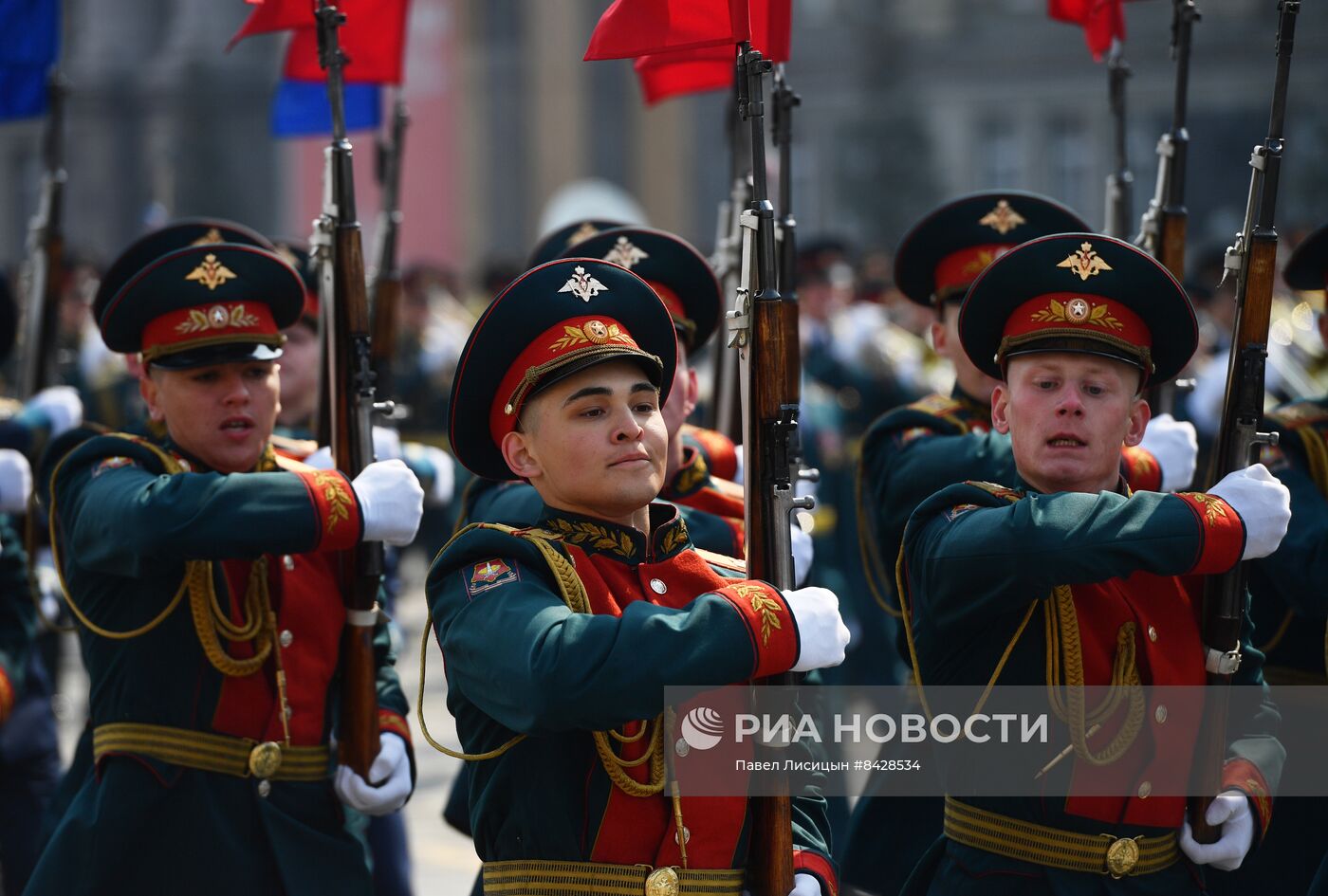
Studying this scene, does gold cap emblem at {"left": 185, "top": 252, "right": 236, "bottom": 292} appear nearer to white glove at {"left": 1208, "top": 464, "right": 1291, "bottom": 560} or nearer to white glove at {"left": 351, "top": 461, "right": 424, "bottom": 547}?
white glove at {"left": 351, "top": 461, "right": 424, "bottom": 547}

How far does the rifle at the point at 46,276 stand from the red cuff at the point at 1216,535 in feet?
16.4

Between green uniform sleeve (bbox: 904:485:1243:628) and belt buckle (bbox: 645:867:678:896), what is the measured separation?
80 centimetres

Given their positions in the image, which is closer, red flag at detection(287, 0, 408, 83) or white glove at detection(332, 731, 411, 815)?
white glove at detection(332, 731, 411, 815)

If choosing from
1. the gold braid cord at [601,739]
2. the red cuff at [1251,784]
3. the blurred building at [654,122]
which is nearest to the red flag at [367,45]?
the gold braid cord at [601,739]

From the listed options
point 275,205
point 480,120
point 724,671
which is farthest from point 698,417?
point 275,205

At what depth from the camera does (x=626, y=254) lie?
495 centimetres

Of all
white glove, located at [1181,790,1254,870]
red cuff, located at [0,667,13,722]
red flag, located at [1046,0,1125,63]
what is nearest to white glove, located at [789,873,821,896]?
white glove, located at [1181,790,1254,870]

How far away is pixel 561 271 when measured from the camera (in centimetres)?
333

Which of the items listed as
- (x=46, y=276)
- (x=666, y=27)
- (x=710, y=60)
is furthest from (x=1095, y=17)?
(x=46, y=276)

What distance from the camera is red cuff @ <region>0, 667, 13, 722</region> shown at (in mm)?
5064

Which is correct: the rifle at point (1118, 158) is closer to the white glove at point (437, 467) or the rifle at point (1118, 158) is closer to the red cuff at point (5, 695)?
the white glove at point (437, 467)

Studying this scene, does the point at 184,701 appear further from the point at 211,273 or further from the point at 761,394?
the point at 761,394

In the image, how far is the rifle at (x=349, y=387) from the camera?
14.1 ft

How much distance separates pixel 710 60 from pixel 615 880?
2603 millimetres
